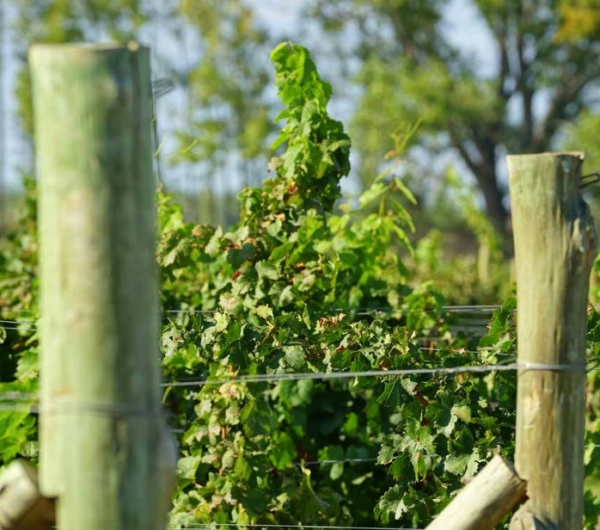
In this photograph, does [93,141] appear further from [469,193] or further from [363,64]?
[363,64]

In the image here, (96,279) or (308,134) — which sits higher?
(308,134)

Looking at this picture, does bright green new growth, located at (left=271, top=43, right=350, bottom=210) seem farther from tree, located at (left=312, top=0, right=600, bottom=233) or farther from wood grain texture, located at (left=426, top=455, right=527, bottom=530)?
tree, located at (left=312, top=0, right=600, bottom=233)

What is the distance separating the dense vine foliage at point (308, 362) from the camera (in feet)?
8.71

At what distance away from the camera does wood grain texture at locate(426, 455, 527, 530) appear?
1890mm

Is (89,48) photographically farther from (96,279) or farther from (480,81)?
(480,81)

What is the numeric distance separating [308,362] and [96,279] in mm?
1451

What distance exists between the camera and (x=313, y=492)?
3.17m

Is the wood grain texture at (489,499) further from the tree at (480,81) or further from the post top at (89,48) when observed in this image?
the tree at (480,81)

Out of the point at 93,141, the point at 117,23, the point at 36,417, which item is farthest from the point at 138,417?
the point at 117,23

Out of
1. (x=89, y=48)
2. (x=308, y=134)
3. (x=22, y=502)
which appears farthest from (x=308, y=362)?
(x=89, y=48)

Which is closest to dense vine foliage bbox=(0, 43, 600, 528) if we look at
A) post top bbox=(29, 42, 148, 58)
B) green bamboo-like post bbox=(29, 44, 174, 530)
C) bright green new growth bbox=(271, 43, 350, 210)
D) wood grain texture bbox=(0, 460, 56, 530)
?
bright green new growth bbox=(271, 43, 350, 210)

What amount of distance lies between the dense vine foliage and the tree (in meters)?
20.2

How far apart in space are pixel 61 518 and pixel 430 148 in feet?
83.2

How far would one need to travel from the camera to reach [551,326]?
1.86 m
